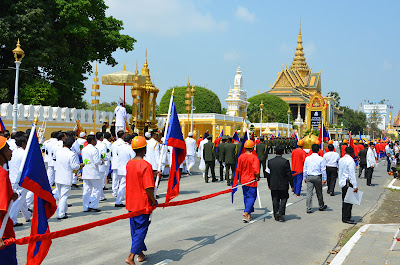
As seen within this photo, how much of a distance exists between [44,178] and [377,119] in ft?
406

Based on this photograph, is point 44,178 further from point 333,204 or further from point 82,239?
point 333,204

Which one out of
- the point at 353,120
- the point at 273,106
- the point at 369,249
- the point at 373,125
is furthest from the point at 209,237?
the point at 353,120

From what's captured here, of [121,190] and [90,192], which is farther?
[121,190]

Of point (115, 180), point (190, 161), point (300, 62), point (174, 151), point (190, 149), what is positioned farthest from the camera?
point (300, 62)

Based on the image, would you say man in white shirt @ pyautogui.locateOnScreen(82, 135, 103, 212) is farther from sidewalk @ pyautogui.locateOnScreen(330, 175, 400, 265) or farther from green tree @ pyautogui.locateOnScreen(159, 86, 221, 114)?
green tree @ pyautogui.locateOnScreen(159, 86, 221, 114)

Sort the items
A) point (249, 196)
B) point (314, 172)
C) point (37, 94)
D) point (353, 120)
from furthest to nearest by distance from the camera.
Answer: point (353, 120)
point (37, 94)
point (314, 172)
point (249, 196)

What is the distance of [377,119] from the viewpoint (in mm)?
117000

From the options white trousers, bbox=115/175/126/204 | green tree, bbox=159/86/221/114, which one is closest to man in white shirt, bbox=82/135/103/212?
white trousers, bbox=115/175/126/204

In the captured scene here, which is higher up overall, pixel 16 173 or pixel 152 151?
pixel 152 151

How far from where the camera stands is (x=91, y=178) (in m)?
9.20

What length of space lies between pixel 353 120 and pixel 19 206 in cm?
11684

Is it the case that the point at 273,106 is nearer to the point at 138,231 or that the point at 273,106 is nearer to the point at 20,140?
the point at 20,140

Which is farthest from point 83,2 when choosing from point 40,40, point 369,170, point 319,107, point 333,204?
point 319,107

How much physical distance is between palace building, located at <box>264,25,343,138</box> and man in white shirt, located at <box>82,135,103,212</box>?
78.8 metres
